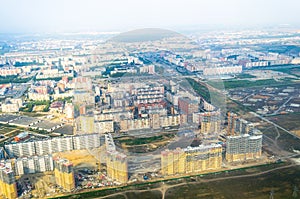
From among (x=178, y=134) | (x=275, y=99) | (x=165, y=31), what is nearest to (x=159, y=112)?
(x=178, y=134)

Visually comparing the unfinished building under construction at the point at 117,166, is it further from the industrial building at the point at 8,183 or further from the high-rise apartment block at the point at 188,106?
the high-rise apartment block at the point at 188,106

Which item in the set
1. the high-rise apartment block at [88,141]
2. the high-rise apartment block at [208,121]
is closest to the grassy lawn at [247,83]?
the high-rise apartment block at [208,121]

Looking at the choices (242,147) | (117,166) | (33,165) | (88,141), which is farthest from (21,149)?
(242,147)

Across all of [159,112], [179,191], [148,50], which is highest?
[148,50]

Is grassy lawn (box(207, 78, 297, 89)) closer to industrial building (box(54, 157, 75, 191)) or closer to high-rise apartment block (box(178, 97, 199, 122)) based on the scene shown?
high-rise apartment block (box(178, 97, 199, 122))

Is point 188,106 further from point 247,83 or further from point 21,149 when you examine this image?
point 247,83

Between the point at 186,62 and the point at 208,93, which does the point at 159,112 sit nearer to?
the point at 208,93
